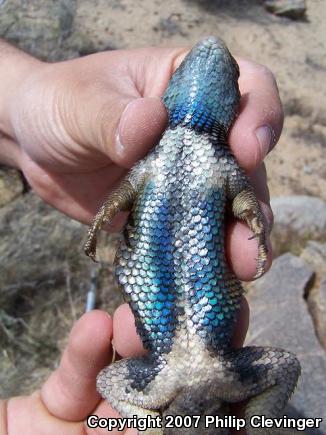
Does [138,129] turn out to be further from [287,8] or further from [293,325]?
[287,8]

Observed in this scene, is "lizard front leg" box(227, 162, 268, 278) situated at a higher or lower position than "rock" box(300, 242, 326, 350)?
higher

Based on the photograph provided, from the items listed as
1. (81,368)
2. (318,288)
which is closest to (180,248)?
(81,368)

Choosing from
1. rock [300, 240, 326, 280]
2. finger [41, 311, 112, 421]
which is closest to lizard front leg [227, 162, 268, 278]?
finger [41, 311, 112, 421]

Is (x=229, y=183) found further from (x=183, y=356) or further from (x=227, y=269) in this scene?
(x=183, y=356)

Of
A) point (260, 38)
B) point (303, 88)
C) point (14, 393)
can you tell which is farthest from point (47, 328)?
point (260, 38)

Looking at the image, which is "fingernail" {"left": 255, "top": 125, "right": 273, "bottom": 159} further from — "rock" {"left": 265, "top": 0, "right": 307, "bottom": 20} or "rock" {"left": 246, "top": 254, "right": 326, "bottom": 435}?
"rock" {"left": 265, "top": 0, "right": 307, "bottom": 20}

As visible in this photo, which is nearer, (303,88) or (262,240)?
(262,240)
